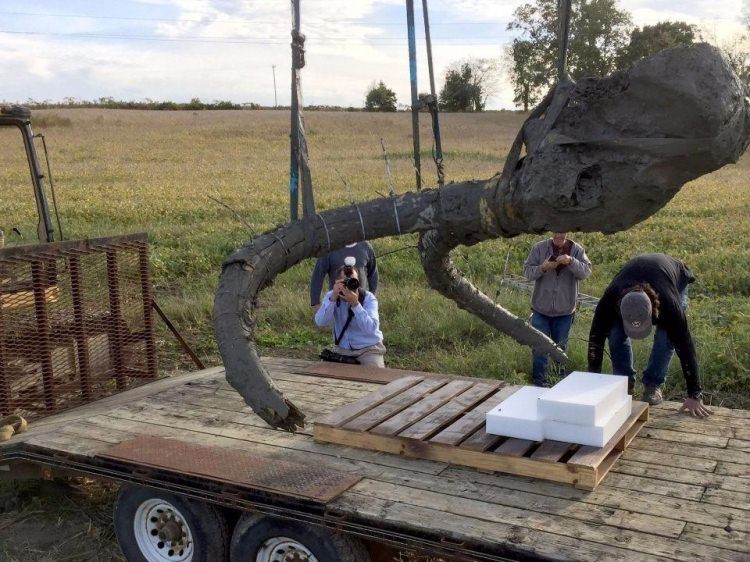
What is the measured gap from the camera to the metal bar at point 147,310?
6262 millimetres

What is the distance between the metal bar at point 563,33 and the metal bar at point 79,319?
12.6 ft

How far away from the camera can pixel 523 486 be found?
3.89 m

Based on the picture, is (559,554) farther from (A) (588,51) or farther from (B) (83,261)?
(A) (588,51)

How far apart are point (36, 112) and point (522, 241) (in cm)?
3903

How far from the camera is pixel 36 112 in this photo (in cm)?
4400

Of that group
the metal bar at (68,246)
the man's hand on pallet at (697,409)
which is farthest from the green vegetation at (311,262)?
the metal bar at (68,246)

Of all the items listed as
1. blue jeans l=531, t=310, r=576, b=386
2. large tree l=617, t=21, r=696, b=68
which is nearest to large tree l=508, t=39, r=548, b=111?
large tree l=617, t=21, r=696, b=68

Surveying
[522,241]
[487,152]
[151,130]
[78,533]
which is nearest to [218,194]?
[522,241]

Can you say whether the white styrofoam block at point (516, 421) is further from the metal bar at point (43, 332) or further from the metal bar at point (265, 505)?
the metal bar at point (43, 332)

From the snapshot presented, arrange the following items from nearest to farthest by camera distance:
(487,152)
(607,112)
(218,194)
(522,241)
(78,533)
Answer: (607,112), (78,533), (522,241), (218,194), (487,152)

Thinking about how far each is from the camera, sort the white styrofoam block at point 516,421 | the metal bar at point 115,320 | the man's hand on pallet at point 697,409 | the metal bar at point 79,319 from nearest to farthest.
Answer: the white styrofoam block at point 516,421 → the man's hand on pallet at point 697,409 → the metal bar at point 79,319 → the metal bar at point 115,320

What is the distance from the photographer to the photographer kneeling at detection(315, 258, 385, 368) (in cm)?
577

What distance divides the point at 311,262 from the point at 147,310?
6031 millimetres

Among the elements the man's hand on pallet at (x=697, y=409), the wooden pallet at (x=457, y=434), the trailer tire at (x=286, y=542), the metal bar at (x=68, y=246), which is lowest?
the trailer tire at (x=286, y=542)
